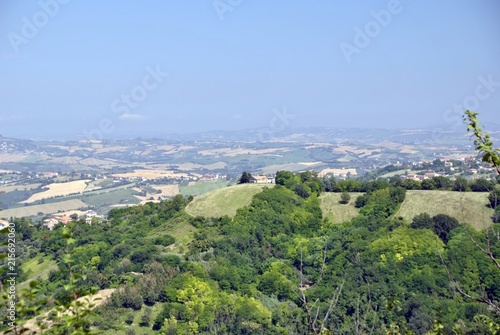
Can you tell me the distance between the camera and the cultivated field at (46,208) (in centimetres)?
7512

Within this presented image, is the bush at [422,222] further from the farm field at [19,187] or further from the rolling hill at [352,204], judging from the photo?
the farm field at [19,187]

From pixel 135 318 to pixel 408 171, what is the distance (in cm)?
6406

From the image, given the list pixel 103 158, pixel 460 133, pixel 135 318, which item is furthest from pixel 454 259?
pixel 460 133

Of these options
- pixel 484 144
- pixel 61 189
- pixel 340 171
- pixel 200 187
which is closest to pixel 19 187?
pixel 61 189

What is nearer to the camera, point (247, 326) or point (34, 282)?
point (34, 282)

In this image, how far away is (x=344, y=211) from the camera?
44781 mm

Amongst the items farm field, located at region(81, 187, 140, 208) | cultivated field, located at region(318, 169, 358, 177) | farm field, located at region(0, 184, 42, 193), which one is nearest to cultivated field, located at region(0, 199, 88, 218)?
farm field, located at region(81, 187, 140, 208)

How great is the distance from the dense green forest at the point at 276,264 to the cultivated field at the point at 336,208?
0.75 metres

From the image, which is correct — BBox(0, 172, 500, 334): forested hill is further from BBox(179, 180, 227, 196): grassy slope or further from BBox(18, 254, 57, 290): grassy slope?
BBox(179, 180, 227, 196): grassy slope

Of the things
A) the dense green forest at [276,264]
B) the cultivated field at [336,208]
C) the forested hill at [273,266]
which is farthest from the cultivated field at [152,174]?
the cultivated field at [336,208]

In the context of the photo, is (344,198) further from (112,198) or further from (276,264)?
(112,198)

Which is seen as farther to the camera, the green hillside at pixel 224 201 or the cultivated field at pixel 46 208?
the cultivated field at pixel 46 208

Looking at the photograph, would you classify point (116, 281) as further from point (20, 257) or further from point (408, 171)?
point (408, 171)

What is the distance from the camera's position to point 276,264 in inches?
1387
